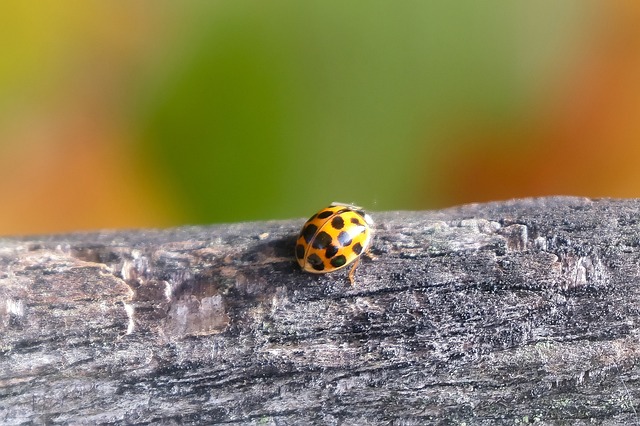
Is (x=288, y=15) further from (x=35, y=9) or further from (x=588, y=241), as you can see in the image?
(x=588, y=241)

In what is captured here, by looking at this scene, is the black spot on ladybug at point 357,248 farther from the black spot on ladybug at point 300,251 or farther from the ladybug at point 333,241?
the black spot on ladybug at point 300,251

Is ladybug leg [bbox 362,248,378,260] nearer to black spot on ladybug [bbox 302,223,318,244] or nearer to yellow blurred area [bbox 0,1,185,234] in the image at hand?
black spot on ladybug [bbox 302,223,318,244]

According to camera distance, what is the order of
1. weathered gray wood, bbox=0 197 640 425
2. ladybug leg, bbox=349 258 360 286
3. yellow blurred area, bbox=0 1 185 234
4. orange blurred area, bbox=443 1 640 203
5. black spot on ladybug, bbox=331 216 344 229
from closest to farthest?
weathered gray wood, bbox=0 197 640 425 → ladybug leg, bbox=349 258 360 286 → black spot on ladybug, bbox=331 216 344 229 → orange blurred area, bbox=443 1 640 203 → yellow blurred area, bbox=0 1 185 234

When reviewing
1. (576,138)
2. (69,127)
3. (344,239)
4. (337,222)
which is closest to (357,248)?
(344,239)

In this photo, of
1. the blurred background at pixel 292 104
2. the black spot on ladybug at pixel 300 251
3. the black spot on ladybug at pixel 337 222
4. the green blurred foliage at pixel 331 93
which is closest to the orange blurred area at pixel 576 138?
the blurred background at pixel 292 104

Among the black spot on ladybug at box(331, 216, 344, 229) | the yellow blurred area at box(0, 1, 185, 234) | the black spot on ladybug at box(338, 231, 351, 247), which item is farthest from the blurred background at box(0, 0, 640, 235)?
the black spot on ladybug at box(338, 231, 351, 247)

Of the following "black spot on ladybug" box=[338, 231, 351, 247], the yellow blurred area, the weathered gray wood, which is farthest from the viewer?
the yellow blurred area
